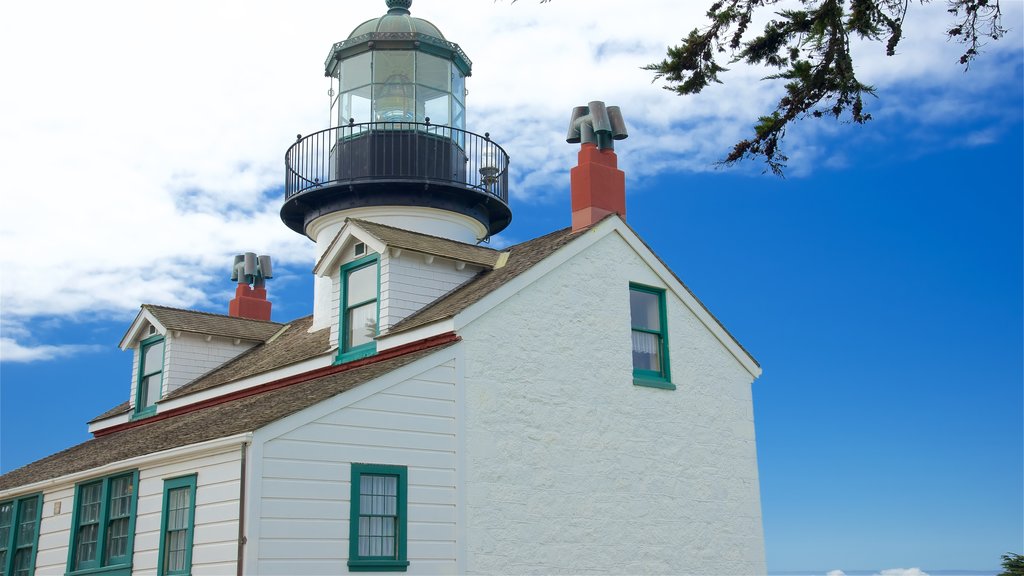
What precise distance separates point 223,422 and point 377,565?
3271 millimetres

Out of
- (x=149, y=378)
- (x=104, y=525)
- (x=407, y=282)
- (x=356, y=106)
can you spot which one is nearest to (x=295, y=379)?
(x=407, y=282)

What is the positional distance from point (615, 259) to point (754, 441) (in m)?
4.20

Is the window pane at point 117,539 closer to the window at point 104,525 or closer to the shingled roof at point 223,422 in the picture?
the window at point 104,525

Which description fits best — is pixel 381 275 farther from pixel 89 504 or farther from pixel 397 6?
pixel 397 6

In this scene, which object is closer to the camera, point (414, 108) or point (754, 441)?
point (754, 441)

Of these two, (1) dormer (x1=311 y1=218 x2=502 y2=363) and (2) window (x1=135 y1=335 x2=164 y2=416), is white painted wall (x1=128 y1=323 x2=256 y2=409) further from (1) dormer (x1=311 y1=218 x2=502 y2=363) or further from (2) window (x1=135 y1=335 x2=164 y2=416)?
(1) dormer (x1=311 y1=218 x2=502 y2=363)

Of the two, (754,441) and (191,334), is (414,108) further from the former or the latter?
(754,441)

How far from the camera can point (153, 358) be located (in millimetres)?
24109

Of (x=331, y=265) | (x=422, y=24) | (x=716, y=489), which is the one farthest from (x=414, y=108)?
(x=716, y=489)

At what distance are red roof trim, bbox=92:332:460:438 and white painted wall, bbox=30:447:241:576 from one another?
12.0 feet

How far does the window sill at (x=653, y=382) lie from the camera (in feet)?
57.9

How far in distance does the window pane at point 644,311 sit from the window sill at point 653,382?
0.92 m

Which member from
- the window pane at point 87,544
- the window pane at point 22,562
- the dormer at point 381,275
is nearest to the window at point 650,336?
the dormer at point 381,275

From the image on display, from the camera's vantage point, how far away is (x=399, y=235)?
18859mm
